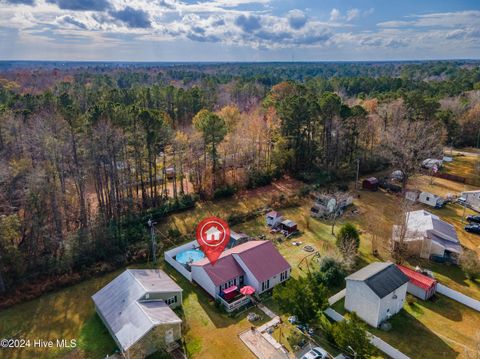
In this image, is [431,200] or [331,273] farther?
[431,200]

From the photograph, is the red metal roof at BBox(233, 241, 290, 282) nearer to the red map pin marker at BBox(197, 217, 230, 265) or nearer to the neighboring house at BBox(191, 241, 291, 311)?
the neighboring house at BBox(191, 241, 291, 311)

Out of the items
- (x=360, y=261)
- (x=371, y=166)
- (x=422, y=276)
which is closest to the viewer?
(x=422, y=276)

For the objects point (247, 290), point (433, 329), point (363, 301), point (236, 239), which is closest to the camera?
point (433, 329)

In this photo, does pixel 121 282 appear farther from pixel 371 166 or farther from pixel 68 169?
pixel 371 166

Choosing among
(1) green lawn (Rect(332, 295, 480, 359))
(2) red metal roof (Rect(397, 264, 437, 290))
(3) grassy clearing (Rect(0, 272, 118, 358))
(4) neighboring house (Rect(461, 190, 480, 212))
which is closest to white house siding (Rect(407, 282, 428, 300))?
(2) red metal roof (Rect(397, 264, 437, 290))

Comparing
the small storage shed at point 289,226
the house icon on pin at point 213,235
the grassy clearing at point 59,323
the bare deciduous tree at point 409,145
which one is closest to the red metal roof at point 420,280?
the small storage shed at point 289,226

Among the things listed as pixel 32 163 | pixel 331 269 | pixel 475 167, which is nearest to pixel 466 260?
pixel 331 269

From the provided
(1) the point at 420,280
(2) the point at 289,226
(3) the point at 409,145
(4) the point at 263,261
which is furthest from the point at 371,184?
(4) the point at 263,261

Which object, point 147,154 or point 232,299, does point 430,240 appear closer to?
point 232,299
